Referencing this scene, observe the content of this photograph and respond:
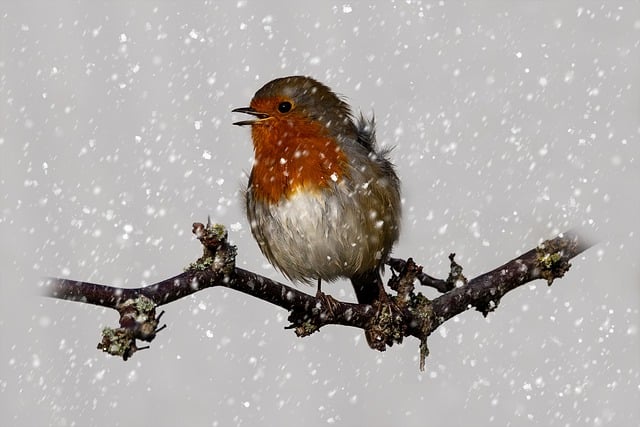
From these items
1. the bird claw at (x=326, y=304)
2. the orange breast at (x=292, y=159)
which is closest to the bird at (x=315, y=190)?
the orange breast at (x=292, y=159)

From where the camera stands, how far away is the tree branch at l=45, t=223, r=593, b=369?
124 inches

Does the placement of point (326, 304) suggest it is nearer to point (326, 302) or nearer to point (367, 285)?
point (326, 302)

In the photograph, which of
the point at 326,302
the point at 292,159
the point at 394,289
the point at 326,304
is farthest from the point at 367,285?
the point at 292,159

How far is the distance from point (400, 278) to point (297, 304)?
0.96m

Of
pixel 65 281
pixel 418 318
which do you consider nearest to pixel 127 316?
pixel 65 281

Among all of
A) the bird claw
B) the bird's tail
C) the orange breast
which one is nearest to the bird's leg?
the bird claw

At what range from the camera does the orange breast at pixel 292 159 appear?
4.65 m

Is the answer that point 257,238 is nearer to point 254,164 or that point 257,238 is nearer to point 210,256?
point 254,164

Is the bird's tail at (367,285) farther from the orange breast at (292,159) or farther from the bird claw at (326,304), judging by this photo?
the orange breast at (292,159)

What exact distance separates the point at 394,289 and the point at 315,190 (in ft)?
2.08

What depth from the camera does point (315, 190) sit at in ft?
15.1

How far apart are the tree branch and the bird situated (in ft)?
0.70

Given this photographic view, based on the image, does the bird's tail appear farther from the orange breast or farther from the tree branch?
the orange breast

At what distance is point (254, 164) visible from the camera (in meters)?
4.89
